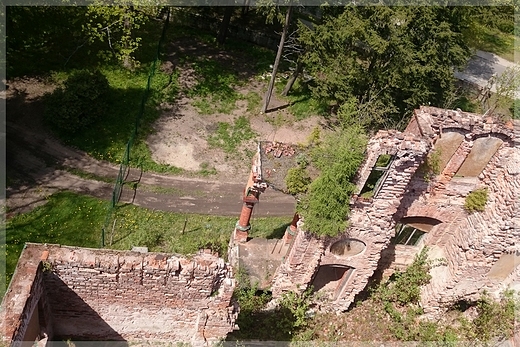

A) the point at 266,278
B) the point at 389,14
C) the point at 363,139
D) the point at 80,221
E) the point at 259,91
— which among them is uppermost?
the point at 389,14

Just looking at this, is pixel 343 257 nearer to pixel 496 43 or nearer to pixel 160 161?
pixel 160 161

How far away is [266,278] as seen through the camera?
17656 millimetres

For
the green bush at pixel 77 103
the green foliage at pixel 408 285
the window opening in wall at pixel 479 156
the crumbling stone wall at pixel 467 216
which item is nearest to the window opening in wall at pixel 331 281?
the green foliage at pixel 408 285

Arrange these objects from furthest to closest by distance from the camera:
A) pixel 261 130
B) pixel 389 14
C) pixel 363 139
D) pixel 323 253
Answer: pixel 261 130, pixel 389 14, pixel 323 253, pixel 363 139

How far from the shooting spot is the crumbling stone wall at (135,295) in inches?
449

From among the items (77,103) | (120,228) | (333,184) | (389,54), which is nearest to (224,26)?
(77,103)

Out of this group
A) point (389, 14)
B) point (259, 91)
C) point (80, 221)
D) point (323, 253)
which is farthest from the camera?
point (259, 91)

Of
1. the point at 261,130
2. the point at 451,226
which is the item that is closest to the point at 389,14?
the point at 261,130

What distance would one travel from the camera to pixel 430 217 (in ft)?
55.1

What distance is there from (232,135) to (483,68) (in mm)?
22917

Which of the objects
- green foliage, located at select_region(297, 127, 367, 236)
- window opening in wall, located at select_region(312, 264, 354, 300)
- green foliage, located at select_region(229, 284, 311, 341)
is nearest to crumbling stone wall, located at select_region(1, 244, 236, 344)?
green foliage, located at select_region(229, 284, 311, 341)

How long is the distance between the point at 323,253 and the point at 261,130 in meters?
12.2

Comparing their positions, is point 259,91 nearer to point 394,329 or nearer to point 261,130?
point 261,130

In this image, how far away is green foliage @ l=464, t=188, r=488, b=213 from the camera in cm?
1561
